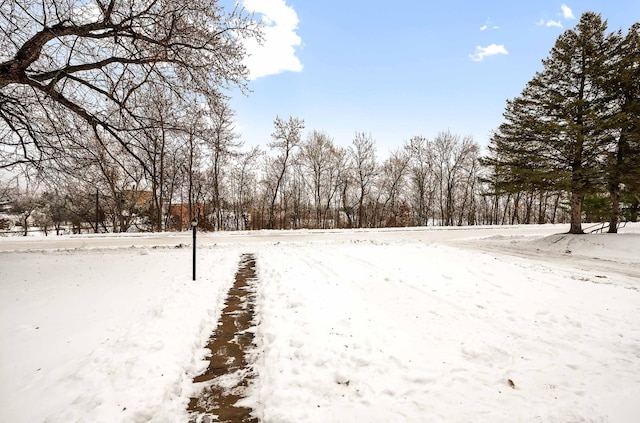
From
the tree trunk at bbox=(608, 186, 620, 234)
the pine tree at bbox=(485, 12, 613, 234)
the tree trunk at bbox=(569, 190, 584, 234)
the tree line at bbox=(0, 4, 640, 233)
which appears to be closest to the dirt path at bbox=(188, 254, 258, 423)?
the tree line at bbox=(0, 4, 640, 233)

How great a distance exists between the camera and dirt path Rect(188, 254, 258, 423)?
106 inches

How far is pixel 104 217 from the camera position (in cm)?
3148

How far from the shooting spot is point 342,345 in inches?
154

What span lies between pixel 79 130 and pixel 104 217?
28816 mm

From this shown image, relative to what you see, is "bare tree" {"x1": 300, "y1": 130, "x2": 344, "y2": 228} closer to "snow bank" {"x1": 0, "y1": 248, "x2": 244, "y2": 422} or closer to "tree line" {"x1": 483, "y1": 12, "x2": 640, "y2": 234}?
"tree line" {"x1": 483, "y1": 12, "x2": 640, "y2": 234}

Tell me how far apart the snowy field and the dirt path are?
0.14 metres

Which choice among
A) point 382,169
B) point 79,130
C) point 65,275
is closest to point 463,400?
point 65,275

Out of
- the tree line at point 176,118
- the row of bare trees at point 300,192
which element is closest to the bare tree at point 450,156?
the row of bare trees at point 300,192

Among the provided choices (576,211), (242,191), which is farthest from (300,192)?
(576,211)

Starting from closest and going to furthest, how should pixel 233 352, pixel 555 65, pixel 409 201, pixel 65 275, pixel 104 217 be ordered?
pixel 233 352 < pixel 65 275 < pixel 555 65 < pixel 104 217 < pixel 409 201

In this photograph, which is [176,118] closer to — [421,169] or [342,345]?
[342,345]

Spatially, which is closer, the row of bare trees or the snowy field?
the snowy field

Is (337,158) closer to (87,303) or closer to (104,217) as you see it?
(104,217)

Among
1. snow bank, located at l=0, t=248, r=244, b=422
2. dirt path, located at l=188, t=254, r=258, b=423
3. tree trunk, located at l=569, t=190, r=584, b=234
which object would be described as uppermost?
tree trunk, located at l=569, t=190, r=584, b=234
